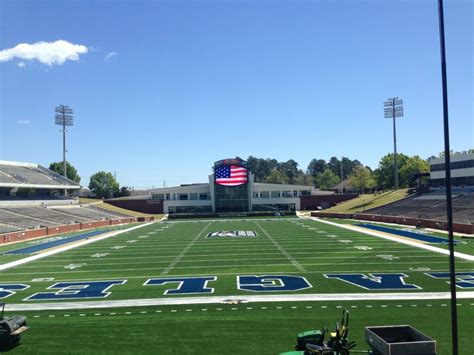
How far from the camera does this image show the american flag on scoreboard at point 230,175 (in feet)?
253

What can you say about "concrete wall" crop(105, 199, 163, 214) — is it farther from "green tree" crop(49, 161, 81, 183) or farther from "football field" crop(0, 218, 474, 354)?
"football field" crop(0, 218, 474, 354)

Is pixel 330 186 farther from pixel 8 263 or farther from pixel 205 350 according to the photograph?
pixel 205 350

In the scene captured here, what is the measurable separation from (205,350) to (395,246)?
21.1 meters

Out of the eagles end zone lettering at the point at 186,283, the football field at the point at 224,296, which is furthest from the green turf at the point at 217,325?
the eagles end zone lettering at the point at 186,283

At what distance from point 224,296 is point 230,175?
204 feet

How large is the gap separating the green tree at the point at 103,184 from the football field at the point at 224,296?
293ft

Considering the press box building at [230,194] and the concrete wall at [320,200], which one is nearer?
the press box building at [230,194]

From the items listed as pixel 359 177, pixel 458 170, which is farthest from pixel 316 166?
pixel 458 170

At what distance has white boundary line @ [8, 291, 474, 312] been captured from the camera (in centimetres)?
1396

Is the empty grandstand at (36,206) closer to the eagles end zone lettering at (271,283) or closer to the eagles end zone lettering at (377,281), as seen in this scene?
the eagles end zone lettering at (271,283)

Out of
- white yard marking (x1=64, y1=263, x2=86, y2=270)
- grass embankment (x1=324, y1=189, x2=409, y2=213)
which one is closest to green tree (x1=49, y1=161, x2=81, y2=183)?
grass embankment (x1=324, y1=189, x2=409, y2=213)

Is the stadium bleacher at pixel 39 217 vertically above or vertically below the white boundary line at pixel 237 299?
above

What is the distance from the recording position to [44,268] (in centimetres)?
2202

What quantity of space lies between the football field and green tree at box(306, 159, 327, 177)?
6242 inches
